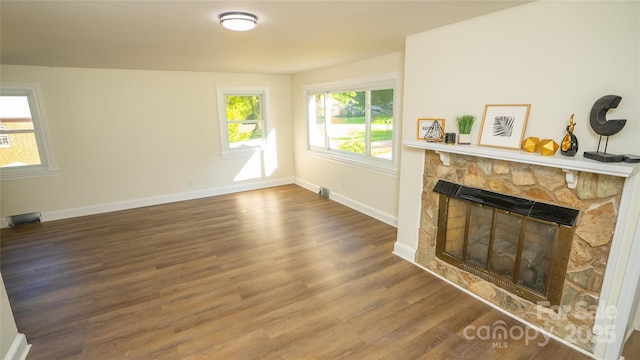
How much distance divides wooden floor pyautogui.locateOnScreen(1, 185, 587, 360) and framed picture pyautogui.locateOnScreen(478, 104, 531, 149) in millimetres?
1367

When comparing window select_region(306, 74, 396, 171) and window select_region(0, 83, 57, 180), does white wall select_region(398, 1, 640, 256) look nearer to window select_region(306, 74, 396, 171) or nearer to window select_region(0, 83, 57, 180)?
window select_region(306, 74, 396, 171)

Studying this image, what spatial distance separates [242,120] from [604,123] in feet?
17.6

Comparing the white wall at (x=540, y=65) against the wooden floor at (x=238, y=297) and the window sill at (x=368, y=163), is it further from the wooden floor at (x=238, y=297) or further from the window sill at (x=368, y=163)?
the wooden floor at (x=238, y=297)

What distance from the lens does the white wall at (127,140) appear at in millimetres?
4535

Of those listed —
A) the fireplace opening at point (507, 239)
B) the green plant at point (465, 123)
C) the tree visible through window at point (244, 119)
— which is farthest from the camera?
the tree visible through window at point (244, 119)

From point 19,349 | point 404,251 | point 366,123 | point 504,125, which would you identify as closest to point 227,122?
point 366,123

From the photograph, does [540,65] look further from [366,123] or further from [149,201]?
[149,201]

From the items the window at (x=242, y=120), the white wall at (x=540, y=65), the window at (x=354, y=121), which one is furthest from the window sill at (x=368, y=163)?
the window at (x=242, y=120)

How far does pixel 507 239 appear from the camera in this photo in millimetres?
2510

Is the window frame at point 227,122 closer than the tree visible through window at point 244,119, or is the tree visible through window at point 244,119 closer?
the window frame at point 227,122

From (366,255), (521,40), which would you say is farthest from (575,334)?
(521,40)

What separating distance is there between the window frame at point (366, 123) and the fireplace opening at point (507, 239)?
55.6 inches

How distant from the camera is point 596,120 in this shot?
72.2 inches

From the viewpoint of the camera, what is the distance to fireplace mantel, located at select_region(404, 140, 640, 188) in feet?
5.56
